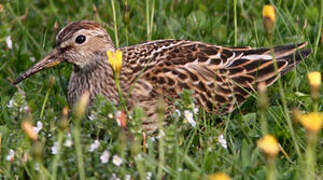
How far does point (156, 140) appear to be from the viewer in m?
5.08

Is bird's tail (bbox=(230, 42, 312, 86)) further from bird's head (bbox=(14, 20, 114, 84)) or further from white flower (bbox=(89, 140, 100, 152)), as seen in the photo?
white flower (bbox=(89, 140, 100, 152))

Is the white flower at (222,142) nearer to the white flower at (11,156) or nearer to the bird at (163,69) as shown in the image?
the bird at (163,69)

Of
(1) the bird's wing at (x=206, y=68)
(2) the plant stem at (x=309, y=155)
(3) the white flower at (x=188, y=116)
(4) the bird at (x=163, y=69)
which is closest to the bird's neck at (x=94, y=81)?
(4) the bird at (x=163, y=69)

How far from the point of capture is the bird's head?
564 cm

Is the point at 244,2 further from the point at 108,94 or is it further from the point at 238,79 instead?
the point at 108,94

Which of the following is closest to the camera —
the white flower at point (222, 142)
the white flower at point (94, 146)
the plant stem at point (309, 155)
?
the plant stem at point (309, 155)

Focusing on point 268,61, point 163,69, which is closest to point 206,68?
point 163,69

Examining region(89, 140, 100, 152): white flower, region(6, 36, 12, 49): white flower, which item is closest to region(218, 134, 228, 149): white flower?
region(89, 140, 100, 152): white flower

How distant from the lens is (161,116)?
13.0 feet

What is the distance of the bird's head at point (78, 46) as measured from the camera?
5.64 m

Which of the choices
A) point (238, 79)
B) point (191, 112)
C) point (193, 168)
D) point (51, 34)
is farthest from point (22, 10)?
point (193, 168)

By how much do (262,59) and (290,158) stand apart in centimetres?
134

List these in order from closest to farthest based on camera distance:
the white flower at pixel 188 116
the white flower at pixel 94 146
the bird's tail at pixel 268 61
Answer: the white flower at pixel 94 146
the white flower at pixel 188 116
the bird's tail at pixel 268 61

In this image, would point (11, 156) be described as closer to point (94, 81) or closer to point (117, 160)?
point (117, 160)
